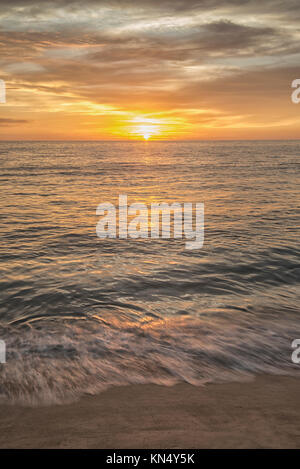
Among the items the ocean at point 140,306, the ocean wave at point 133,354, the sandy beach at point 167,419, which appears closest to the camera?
the sandy beach at point 167,419

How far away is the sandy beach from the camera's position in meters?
3.35

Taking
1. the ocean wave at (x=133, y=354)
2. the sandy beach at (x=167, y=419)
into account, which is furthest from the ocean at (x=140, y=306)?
the sandy beach at (x=167, y=419)

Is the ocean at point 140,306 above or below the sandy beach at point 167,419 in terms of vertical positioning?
above

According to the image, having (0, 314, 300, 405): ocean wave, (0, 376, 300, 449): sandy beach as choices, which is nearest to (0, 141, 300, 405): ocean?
(0, 314, 300, 405): ocean wave

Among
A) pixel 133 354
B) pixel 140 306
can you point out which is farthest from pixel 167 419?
pixel 140 306

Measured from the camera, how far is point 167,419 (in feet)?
12.2

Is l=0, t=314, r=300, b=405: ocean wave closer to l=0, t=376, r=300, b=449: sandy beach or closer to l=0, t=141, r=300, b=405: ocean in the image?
l=0, t=141, r=300, b=405: ocean

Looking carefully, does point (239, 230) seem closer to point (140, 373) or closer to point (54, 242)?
point (54, 242)

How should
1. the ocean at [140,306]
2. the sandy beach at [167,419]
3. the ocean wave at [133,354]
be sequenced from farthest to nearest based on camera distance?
the ocean at [140,306]
the ocean wave at [133,354]
the sandy beach at [167,419]

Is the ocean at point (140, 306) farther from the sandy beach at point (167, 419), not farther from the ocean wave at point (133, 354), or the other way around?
the sandy beach at point (167, 419)

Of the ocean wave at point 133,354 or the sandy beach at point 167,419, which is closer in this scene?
the sandy beach at point 167,419

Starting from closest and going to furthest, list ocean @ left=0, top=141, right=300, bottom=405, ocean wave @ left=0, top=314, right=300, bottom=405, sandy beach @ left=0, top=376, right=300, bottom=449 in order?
sandy beach @ left=0, top=376, right=300, bottom=449 < ocean wave @ left=0, top=314, right=300, bottom=405 < ocean @ left=0, top=141, right=300, bottom=405

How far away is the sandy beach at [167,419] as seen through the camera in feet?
11.0
